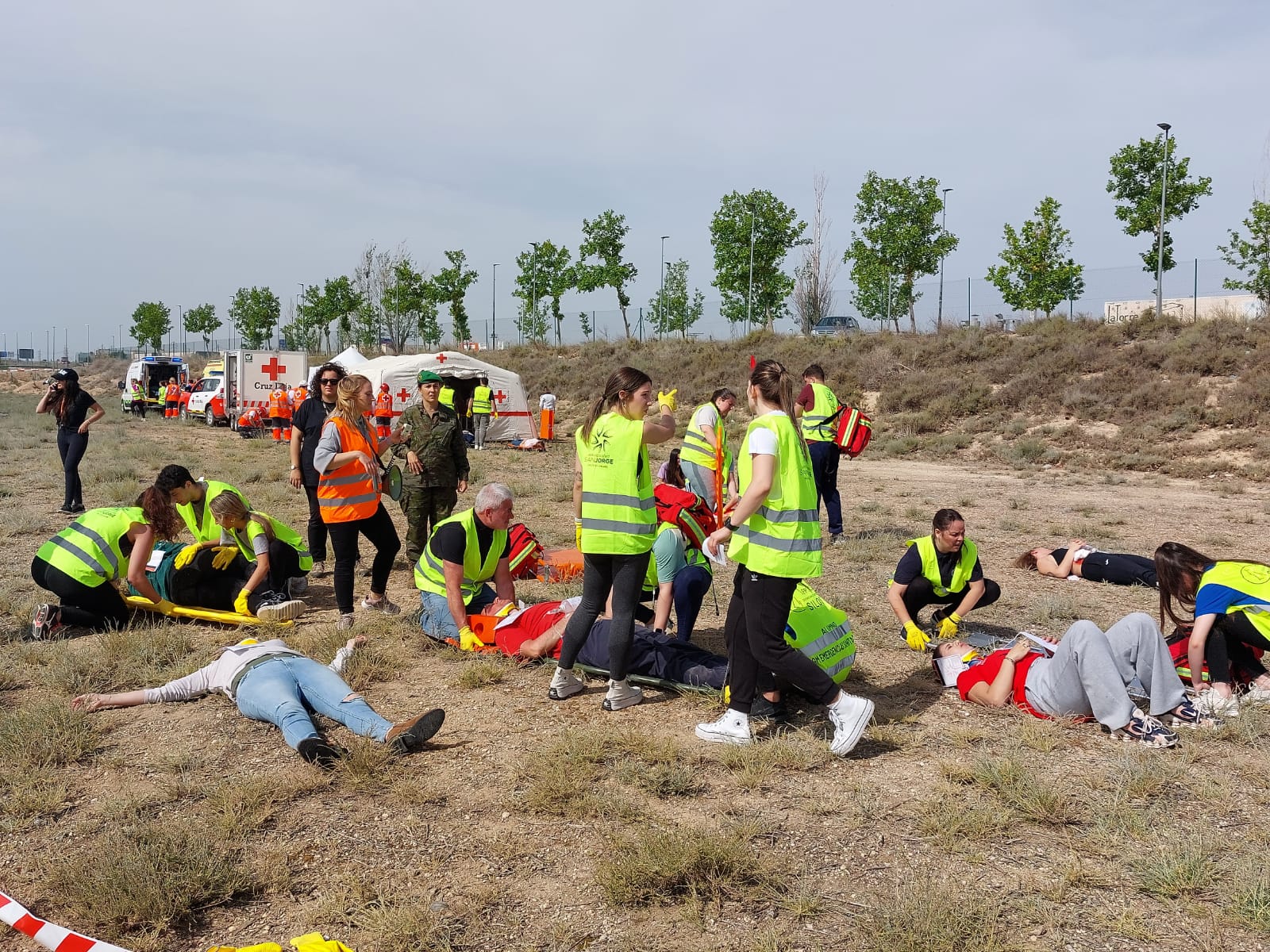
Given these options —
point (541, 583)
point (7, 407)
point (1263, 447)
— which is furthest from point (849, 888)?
point (7, 407)

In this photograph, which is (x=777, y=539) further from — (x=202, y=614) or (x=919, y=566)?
(x=202, y=614)

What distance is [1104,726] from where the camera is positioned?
4332 mm

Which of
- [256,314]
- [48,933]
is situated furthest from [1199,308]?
[256,314]

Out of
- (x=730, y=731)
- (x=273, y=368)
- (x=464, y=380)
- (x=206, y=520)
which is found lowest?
(x=730, y=731)

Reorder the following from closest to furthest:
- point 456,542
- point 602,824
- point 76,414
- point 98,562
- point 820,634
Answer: point 602,824 < point 820,634 < point 456,542 < point 98,562 < point 76,414

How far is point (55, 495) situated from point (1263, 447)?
18939mm

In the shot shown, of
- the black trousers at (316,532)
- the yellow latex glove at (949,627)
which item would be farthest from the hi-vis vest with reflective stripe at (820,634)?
the black trousers at (316,532)

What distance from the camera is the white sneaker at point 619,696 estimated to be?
15.4ft

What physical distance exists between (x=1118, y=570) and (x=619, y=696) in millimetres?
4868

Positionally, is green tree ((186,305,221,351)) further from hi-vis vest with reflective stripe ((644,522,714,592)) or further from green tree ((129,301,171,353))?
hi-vis vest with reflective stripe ((644,522,714,592))

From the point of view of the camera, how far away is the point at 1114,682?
4.24m

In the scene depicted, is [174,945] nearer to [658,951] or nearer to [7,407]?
[658,951]

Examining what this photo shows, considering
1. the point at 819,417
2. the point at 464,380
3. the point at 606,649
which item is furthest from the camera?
the point at 464,380

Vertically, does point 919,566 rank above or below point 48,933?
above
